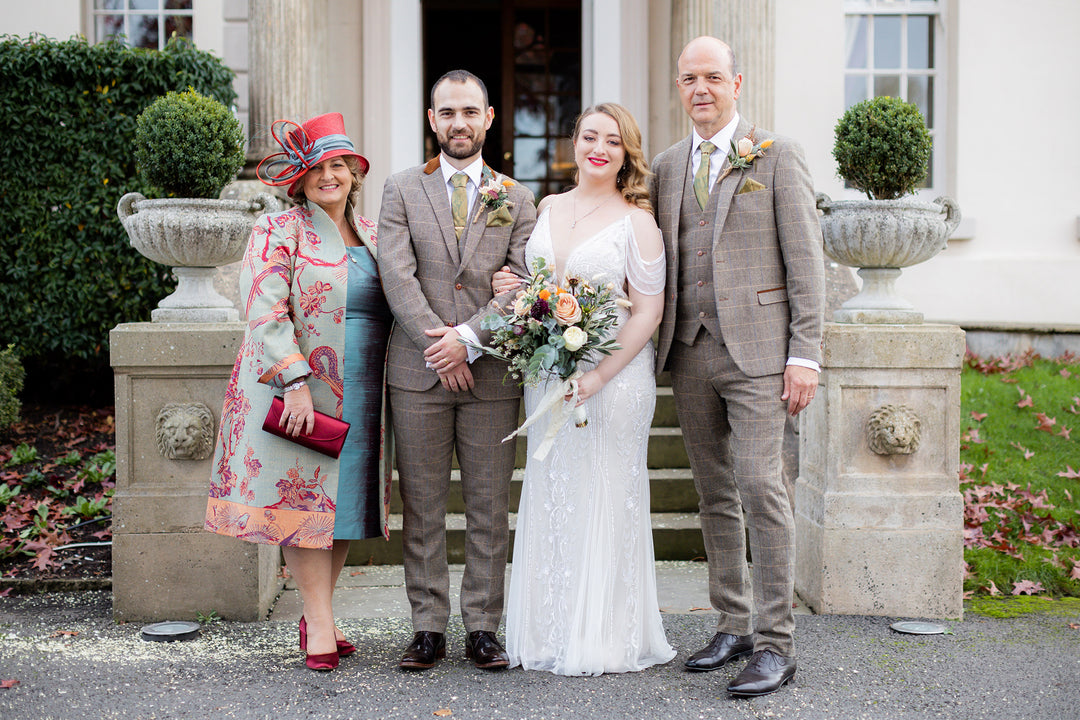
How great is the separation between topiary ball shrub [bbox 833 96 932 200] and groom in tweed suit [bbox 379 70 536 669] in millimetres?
2002

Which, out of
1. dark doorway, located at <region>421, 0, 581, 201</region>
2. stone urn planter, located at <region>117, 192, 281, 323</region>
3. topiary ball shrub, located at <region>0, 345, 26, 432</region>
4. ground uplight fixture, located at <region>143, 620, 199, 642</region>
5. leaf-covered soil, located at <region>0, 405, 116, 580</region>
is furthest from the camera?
dark doorway, located at <region>421, 0, 581, 201</region>

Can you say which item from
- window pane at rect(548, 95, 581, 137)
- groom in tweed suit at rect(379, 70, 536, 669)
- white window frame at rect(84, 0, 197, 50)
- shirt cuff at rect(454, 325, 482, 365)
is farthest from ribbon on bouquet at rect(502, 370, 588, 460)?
window pane at rect(548, 95, 581, 137)

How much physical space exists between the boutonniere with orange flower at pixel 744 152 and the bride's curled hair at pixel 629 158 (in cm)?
32

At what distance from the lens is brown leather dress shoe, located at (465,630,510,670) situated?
364 centimetres

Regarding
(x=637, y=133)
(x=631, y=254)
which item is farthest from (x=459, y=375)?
(x=637, y=133)

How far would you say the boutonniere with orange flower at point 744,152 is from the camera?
3523 mm

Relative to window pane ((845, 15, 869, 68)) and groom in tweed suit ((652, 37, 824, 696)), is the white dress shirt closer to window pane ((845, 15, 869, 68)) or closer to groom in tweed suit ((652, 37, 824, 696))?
groom in tweed suit ((652, 37, 824, 696))

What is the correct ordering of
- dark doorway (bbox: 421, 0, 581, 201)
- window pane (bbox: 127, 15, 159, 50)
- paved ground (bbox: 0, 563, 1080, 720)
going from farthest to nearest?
1. dark doorway (bbox: 421, 0, 581, 201)
2. window pane (bbox: 127, 15, 159, 50)
3. paved ground (bbox: 0, 563, 1080, 720)

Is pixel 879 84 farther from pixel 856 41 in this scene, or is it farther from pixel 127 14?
pixel 127 14

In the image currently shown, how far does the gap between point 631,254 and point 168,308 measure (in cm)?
239

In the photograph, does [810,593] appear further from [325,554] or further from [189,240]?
[189,240]

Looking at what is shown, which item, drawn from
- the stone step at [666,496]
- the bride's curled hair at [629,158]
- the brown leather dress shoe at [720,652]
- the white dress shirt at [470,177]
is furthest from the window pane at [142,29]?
the brown leather dress shoe at [720,652]

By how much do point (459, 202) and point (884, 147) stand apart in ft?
7.72

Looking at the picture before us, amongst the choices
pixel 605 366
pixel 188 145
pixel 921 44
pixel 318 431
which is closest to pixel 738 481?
pixel 605 366
